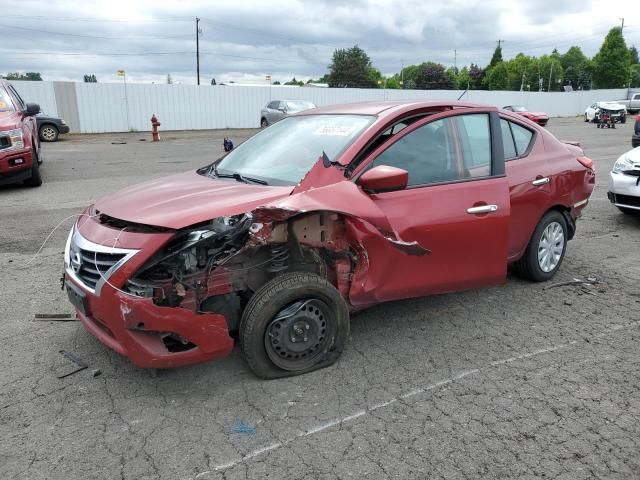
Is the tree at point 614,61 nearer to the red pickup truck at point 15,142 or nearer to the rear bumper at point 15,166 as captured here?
the red pickup truck at point 15,142

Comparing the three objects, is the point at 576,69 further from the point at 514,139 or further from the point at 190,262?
the point at 190,262

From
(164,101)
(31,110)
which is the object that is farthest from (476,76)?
(31,110)

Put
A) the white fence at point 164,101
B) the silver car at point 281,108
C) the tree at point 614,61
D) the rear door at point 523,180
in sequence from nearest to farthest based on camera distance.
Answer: the rear door at point 523,180
the silver car at point 281,108
the white fence at point 164,101
the tree at point 614,61

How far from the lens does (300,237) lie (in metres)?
3.24

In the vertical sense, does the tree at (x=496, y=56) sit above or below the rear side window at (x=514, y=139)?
above

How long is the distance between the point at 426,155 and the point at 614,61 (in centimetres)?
8265

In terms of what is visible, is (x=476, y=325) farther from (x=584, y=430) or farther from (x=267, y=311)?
(x=267, y=311)

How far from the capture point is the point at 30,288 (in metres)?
4.79

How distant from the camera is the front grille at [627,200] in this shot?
696cm

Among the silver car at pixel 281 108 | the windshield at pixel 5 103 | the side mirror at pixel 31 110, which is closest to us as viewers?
the windshield at pixel 5 103

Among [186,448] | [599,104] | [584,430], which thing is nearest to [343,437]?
[186,448]

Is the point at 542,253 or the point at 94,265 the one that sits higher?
the point at 94,265

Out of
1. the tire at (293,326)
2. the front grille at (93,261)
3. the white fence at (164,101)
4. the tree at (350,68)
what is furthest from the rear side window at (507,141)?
the tree at (350,68)

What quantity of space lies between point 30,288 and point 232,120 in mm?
28794
